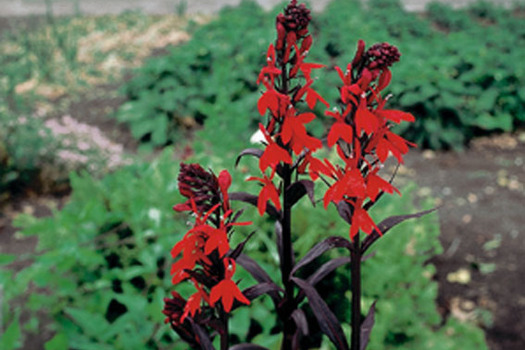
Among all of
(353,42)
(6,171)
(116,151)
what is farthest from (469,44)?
(6,171)

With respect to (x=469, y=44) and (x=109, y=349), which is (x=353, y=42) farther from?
(x=109, y=349)

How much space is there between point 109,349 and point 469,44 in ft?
16.0

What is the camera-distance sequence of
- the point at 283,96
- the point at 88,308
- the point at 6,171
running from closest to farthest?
the point at 283,96 < the point at 88,308 < the point at 6,171

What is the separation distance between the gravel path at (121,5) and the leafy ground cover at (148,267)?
20.1ft

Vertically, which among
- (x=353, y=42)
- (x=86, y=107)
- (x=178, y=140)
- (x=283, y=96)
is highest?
(x=353, y=42)

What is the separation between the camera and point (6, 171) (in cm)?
402

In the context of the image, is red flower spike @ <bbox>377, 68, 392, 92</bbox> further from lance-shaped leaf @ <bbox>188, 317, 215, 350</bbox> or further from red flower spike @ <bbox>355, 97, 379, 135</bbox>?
lance-shaped leaf @ <bbox>188, 317, 215, 350</bbox>

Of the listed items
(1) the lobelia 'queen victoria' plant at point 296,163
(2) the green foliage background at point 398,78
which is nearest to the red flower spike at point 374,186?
(1) the lobelia 'queen victoria' plant at point 296,163

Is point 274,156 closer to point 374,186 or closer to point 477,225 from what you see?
point 374,186

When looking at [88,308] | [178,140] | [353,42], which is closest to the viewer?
[88,308]

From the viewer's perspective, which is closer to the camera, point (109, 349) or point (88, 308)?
point (109, 349)

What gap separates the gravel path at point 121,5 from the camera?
9.20m

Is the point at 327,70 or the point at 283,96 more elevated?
the point at 327,70

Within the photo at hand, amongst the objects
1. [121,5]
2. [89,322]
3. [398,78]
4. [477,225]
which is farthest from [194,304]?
[121,5]
